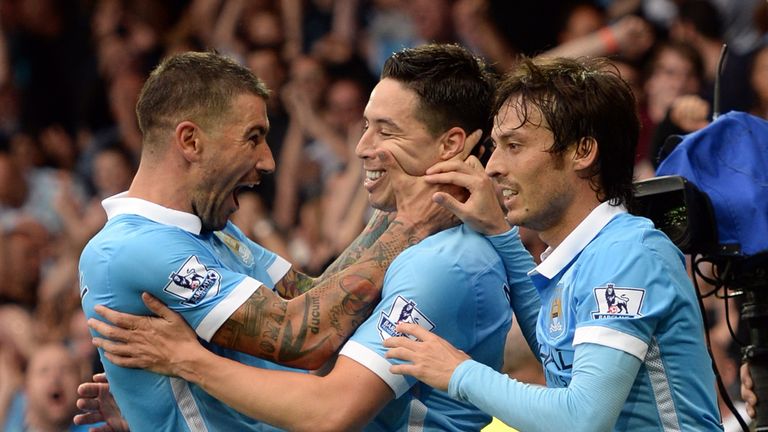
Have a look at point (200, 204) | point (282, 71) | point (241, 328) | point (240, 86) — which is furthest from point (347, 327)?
point (282, 71)

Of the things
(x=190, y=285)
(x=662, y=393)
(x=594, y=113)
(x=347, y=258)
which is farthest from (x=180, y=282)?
(x=662, y=393)

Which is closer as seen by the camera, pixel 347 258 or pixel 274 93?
pixel 347 258

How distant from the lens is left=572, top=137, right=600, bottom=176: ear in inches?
112

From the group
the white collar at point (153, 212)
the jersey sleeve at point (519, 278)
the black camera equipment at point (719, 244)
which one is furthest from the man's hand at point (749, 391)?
the white collar at point (153, 212)

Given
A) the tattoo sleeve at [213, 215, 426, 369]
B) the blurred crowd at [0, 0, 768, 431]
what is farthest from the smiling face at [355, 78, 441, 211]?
the blurred crowd at [0, 0, 768, 431]

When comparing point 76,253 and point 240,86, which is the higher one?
point 240,86

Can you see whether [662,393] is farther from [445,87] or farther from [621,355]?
[445,87]

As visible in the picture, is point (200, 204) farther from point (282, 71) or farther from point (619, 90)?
point (282, 71)

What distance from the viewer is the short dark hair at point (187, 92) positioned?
3.26 metres

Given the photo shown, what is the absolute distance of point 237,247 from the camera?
3.51 metres

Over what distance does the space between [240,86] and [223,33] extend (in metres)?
5.28

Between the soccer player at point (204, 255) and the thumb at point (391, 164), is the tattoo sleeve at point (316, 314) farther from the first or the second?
the thumb at point (391, 164)

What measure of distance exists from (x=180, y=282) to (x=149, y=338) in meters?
0.16

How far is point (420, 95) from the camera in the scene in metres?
3.28
